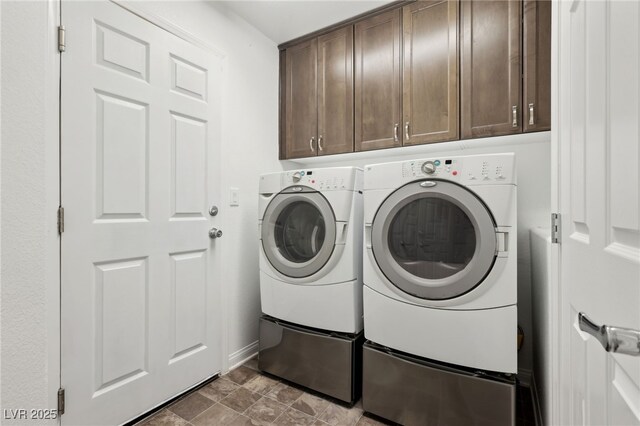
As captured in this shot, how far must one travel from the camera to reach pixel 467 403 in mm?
1246

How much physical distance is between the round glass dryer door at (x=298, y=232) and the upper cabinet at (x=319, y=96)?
600 millimetres

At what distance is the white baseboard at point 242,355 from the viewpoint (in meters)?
1.97

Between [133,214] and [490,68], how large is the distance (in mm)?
2078

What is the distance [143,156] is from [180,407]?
1376 millimetres

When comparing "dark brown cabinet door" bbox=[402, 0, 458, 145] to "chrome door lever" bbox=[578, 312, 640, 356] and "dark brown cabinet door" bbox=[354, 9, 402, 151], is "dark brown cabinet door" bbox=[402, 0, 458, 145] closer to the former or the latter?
"dark brown cabinet door" bbox=[354, 9, 402, 151]

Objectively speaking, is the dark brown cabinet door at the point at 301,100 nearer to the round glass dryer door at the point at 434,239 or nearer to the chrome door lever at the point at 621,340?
the round glass dryer door at the point at 434,239

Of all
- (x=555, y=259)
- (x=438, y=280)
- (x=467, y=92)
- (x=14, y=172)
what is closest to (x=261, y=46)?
(x=467, y=92)

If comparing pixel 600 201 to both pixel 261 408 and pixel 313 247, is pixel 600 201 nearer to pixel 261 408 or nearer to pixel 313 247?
pixel 313 247

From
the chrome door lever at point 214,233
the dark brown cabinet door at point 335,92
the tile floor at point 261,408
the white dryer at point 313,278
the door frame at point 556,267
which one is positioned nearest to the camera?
the door frame at point 556,267

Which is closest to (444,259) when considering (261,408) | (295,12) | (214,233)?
(261,408)

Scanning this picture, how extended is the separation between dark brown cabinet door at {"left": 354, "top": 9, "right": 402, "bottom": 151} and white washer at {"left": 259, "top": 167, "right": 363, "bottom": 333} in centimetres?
49

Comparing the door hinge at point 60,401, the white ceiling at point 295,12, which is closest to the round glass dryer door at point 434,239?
the white ceiling at point 295,12

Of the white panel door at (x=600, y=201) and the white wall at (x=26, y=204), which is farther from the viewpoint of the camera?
the white wall at (x=26, y=204)

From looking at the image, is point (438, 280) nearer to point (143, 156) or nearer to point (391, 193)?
point (391, 193)
